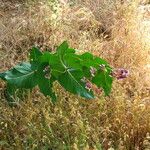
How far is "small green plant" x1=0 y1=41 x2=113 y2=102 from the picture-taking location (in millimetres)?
1233

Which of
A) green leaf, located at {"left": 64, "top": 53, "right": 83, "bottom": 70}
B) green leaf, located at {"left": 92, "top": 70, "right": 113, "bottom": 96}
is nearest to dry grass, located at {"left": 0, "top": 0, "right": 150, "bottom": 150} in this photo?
green leaf, located at {"left": 92, "top": 70, "right": 113, "bottom": 96}

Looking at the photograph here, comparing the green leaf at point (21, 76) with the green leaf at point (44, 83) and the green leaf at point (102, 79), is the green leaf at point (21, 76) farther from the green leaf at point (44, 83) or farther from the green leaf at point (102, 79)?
the green leaf at point (102, 79)

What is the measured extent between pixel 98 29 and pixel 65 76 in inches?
115

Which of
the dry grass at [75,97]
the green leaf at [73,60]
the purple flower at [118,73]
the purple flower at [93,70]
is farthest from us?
the dry grass at [75,97]

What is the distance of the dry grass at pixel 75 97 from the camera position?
2.39 metres

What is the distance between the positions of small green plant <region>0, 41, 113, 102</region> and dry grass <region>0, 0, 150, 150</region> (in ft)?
2.58

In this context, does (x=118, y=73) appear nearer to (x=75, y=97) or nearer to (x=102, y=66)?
(x=102, y=66)

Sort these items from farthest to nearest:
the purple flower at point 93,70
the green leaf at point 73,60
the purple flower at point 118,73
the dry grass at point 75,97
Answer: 1. the dry grass at point 75,97
2. the purple flower at point 118,73
3. the purple flower at point 93,70
4. the green leaf at point 73,60

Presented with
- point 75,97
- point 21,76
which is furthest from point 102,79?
point 75,97

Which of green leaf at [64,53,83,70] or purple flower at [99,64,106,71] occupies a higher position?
green leaf at [64,53,83,70]

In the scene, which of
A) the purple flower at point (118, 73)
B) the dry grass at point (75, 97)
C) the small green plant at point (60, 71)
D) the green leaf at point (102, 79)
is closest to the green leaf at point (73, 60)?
the small green plant at point (60, 71)

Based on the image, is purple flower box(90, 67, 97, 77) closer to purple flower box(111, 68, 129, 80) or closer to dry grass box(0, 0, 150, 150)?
purple flower box(111, 68, 129, 80)

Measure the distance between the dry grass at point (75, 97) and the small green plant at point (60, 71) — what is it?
0.79m

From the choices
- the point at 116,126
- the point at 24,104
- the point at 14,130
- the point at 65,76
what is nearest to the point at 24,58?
the point at 24,104
